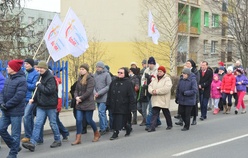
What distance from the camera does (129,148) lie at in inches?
363

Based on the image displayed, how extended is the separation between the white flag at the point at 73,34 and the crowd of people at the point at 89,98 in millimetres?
697

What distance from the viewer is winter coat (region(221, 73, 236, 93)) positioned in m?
15.3

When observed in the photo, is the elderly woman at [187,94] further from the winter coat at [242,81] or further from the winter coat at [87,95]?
the winter coat at [242,81]

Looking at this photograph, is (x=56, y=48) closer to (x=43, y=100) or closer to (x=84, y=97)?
(x=84, y=97)

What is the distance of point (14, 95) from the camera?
25.7 ft

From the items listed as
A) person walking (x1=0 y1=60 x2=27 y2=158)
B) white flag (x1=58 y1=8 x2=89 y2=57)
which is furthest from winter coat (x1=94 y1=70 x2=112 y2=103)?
person walking (x1=0 y1=60 x2=27 y2=158)

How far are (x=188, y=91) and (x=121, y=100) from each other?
2123mm

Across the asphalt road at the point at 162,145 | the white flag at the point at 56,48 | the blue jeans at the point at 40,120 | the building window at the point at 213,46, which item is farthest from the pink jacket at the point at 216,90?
the building window at the point at 213,46

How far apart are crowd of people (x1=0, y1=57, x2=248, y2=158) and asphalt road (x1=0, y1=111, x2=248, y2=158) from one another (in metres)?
0.23

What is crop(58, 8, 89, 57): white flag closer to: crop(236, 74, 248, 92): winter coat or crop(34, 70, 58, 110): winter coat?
crop(34, 70, 58, 110): winter coat

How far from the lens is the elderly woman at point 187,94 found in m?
11.5

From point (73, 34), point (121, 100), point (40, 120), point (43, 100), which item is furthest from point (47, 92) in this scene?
point (73, 34)

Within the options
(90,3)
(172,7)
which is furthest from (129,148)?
(90,3)

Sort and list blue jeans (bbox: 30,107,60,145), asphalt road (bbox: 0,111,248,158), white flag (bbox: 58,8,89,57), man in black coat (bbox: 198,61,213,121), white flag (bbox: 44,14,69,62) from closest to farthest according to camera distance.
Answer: asphalt road (bbox: 0,111,248,158)
blue jeans (bbox: 30,107,60,145)
white flag (bbox: 44,14,69,62)
white flag (bbox: 58,8,89,57)
man in black coat (bbox: 198,61,213,121)
